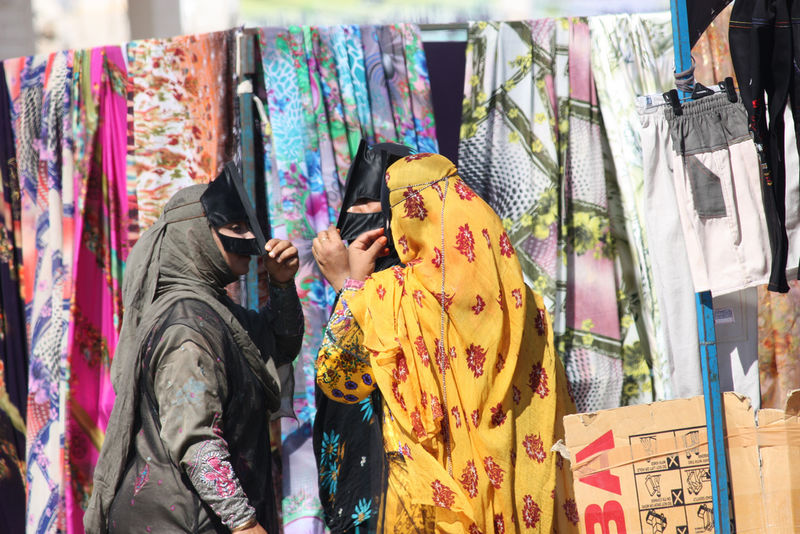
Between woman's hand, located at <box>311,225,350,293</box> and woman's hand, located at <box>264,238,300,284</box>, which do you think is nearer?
woman's hand, located at <box>311,225,350,293</box>

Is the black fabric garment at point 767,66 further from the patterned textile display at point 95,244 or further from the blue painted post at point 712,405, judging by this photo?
the patterned textile display at point 95,244

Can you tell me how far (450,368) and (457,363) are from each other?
21mm

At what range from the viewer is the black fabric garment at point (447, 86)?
3.26 metres

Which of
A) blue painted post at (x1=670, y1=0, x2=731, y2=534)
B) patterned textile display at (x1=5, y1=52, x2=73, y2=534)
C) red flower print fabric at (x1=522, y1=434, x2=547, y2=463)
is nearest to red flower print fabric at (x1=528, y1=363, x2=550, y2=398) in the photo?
red flower print fabric at (x1=522, y1=434, x2=547, y2=463)

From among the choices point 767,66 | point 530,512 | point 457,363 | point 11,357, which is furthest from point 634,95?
point 11,357

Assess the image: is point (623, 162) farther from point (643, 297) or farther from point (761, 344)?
point (761, 344)

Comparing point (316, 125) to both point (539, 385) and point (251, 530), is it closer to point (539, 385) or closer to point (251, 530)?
point (539, 385)

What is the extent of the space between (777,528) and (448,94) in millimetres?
1944

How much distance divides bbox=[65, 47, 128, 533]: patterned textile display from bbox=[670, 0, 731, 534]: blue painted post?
6.46 feet

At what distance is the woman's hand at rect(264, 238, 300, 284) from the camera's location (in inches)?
99.3

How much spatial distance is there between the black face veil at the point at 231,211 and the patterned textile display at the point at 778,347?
1726 mm

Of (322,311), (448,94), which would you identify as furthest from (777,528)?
(448,94)

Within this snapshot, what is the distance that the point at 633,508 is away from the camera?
2090mm

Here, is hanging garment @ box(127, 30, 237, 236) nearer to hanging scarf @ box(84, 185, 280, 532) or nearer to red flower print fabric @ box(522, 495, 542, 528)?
hanging scarf @ box(84, 185, 280, 532)
